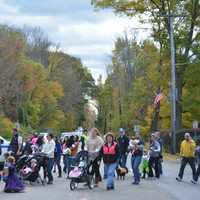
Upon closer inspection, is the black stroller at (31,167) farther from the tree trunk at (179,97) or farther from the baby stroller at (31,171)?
the tree trunk at (179,97)

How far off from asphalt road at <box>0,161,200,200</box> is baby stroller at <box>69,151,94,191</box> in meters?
0.23

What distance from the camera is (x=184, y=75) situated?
51125 millimetres

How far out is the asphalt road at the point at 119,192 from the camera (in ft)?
56.9

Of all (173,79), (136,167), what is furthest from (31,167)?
(173,79)

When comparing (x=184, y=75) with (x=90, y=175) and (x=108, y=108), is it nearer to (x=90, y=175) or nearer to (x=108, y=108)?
(x=90, y=175)

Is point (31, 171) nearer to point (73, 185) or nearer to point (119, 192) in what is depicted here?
point (73, 185)

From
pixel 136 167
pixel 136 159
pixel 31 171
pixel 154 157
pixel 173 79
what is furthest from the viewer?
pixel 173 79

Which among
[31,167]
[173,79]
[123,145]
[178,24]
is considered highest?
[178,24]

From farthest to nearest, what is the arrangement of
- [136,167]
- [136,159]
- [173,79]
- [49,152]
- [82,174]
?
[173,79]
[49,152]
[136,159]
[136,167]
[82,174]

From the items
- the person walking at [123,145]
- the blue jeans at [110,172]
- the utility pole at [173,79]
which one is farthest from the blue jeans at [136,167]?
the utility pole at [173,79]

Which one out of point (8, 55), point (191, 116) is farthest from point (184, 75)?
point (8, 55)

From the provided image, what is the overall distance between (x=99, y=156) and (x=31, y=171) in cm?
292

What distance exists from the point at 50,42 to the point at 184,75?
5264 cm

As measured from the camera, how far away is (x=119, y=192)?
1872 cm
